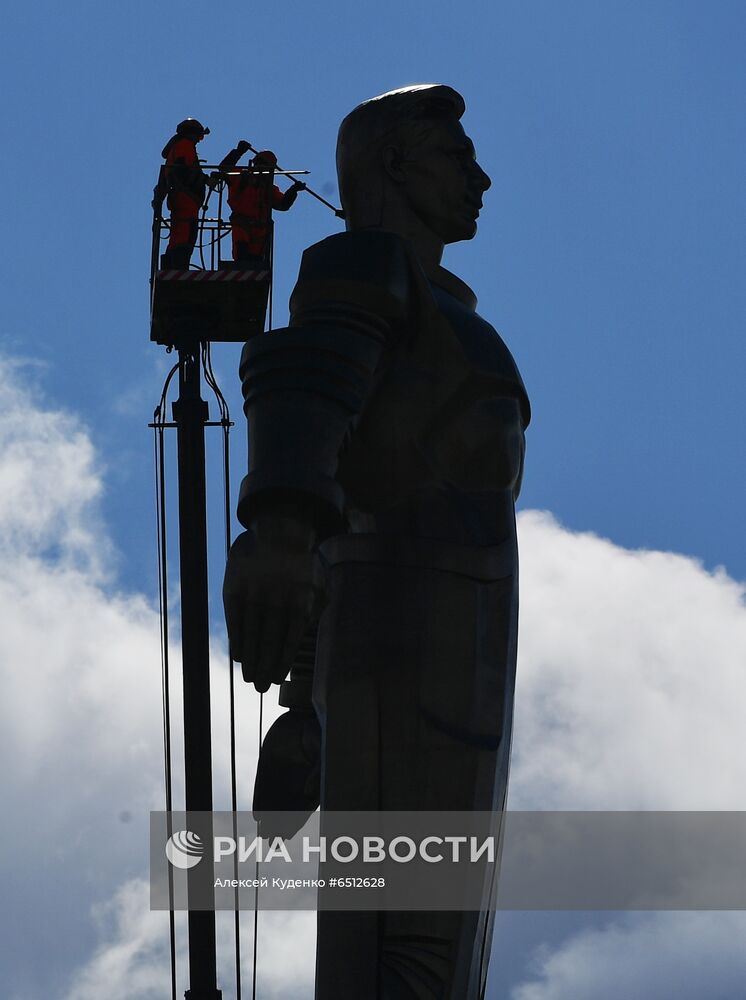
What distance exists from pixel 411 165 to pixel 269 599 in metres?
2.21

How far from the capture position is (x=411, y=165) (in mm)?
6723

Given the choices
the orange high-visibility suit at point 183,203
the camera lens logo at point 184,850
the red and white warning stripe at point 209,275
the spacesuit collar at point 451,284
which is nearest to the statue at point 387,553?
the spacesuit collar at point 451,284

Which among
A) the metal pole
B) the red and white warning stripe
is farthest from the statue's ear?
the red and white warning stripe

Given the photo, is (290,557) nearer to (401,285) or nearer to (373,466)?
(373,466)

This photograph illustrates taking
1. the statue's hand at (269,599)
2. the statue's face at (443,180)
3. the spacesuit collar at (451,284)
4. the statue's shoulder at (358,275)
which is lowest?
the statue's hand at (269,599)

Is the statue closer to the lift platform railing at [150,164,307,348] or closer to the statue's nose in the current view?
the statue's nose

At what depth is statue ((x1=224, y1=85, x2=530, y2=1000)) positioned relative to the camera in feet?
17.5

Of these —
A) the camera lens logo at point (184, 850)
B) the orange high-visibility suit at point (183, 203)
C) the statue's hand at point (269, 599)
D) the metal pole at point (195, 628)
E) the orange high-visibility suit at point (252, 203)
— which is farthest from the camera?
the orange high-visibility suit at point (252, 203)

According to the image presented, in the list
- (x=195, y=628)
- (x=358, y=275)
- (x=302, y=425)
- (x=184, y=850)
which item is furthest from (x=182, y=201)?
(x=302, y=425)

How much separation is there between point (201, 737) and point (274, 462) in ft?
18.8

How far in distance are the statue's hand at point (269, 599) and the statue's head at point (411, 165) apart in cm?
191

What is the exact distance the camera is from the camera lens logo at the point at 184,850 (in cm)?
787

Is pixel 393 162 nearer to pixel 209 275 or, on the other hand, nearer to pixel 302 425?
pixel 302 425

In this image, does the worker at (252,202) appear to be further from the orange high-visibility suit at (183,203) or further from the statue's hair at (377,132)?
the statue's hair at (377,132)
